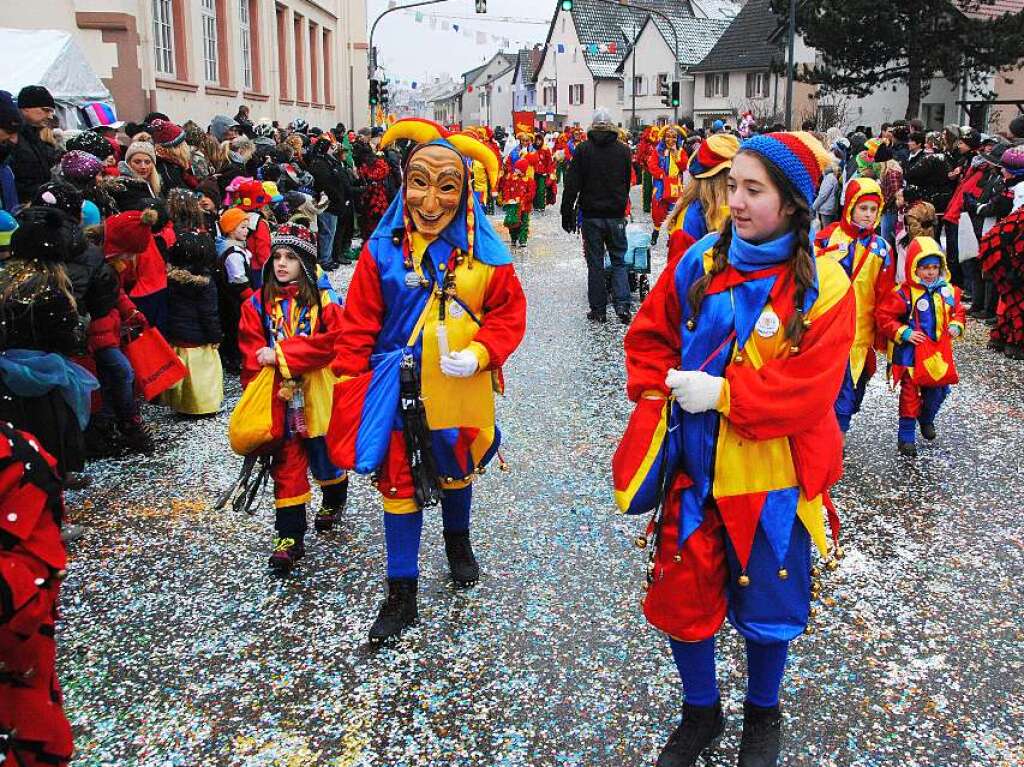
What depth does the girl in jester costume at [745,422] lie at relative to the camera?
101 inches

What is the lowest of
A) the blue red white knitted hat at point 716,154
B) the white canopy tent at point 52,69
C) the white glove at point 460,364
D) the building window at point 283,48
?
the white glove at point 460,364

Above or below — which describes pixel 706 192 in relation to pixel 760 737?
above

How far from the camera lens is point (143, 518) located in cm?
490

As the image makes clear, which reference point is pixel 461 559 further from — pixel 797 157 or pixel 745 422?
pixel 797 157

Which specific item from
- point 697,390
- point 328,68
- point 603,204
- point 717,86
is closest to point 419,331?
point 697,390

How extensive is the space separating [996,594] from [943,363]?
207 cm

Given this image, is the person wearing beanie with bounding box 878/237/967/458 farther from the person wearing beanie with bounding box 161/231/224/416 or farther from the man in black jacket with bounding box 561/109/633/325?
the person wearing beanie with bounding box 161/231/224/416

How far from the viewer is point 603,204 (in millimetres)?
9539

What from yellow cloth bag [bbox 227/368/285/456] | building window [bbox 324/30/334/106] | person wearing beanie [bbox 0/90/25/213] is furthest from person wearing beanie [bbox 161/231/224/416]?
building window [bbox 324/30/334/106]

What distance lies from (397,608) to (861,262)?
347cm

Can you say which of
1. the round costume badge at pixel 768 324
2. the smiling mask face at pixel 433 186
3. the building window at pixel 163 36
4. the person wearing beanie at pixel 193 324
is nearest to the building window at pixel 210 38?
the building window at pixel 163 36

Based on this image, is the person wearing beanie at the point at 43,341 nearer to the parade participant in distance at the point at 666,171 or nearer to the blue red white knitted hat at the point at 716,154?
the blue red white knitted hat at the point at 716,154

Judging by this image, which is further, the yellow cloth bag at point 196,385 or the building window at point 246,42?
the building window at point 246,42

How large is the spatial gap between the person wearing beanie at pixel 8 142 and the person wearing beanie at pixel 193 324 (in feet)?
4.18
